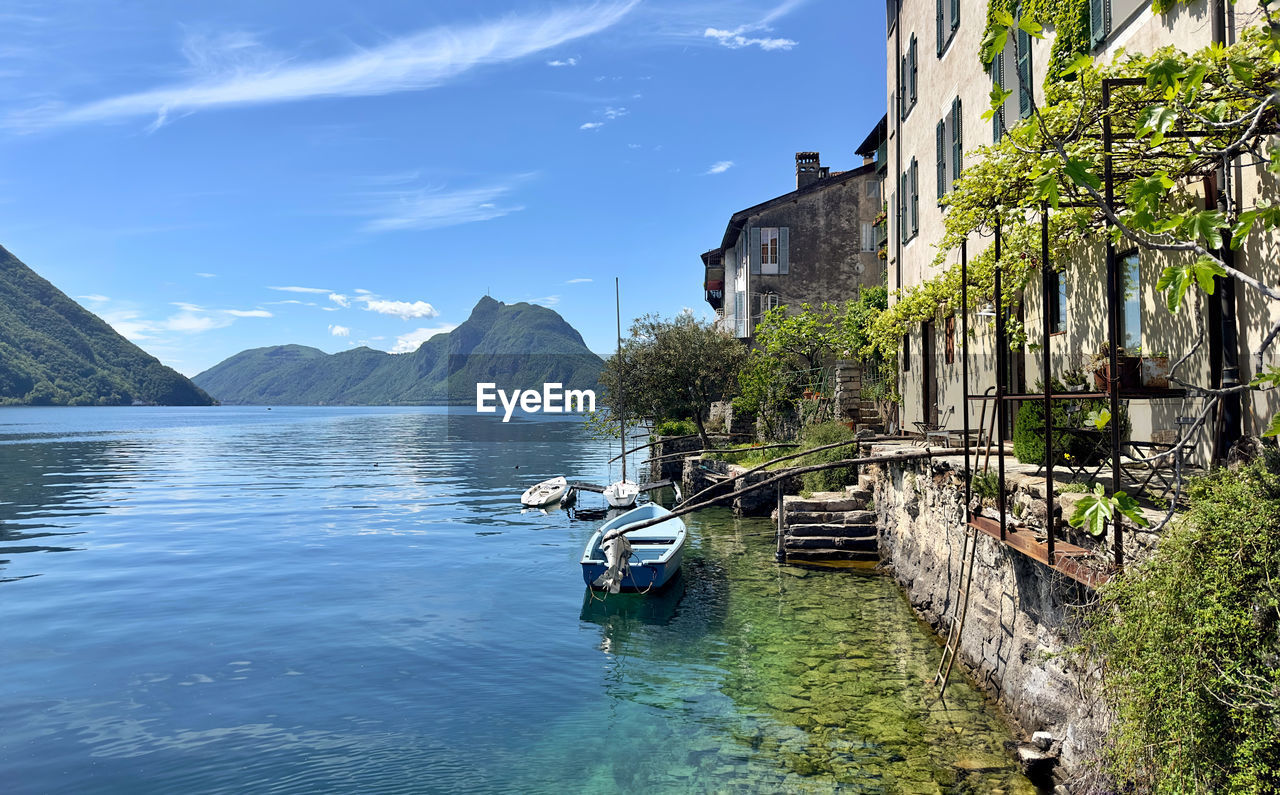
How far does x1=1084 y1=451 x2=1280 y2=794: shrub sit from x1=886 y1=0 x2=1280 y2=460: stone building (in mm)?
1246

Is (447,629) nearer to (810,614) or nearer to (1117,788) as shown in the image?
(810,614)

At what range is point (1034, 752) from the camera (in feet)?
26.9

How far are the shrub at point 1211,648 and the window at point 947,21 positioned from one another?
14.3 meters

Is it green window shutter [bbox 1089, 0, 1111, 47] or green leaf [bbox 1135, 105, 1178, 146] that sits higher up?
green window shutter [bbox 1089, 0, 1111, 47]

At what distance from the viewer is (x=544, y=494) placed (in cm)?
3562

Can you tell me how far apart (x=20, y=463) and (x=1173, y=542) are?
71.8 metres

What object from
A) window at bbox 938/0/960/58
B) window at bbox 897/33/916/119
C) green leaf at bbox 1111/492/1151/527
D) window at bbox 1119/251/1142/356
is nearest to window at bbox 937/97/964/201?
window at bbox 938/0/960/58

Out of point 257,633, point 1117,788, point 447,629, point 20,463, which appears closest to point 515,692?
point 447,629

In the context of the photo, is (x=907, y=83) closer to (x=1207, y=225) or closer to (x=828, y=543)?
(x=828, y=543)

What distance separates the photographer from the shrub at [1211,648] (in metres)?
4.96

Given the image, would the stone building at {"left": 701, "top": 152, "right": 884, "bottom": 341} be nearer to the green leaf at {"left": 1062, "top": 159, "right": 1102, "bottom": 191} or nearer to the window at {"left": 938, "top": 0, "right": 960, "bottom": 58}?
the window at {"left": 938, "top": 0, "right": 960, "bottom": 58}

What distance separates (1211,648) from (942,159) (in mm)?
15138

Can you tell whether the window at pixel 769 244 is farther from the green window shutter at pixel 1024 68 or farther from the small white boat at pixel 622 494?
the green window shutter at pixel 1024 68

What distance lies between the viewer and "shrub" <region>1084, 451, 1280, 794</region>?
496 centimetres
